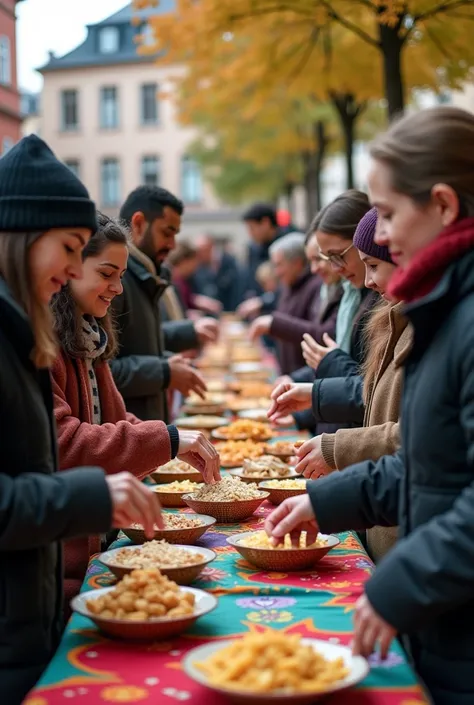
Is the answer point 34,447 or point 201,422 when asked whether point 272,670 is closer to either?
point 34,447

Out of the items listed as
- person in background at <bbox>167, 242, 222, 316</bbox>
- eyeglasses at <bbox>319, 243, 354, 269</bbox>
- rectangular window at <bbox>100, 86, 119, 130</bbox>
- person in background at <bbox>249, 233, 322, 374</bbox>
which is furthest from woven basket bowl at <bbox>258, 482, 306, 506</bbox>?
rectangular window at <bbox>100, 86, 119, 130</bbox>

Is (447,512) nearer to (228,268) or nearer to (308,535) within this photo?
(308,535)

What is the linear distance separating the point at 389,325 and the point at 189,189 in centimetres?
4854

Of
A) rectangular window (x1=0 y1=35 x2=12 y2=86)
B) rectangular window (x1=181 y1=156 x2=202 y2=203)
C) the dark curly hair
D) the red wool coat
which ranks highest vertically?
rectangular window (x1=181 y1=156 x2=202 y2=203)

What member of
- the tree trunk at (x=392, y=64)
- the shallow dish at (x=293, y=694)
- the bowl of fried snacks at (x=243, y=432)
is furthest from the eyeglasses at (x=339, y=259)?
the tree trunk at (x=392, y=64)

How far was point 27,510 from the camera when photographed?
85.2 inches

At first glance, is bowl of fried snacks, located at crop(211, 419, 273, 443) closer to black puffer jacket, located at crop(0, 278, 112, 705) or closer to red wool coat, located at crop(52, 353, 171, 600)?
red wool coat, located at crop(52, 353, 171, 600)

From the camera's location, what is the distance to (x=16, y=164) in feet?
7.93

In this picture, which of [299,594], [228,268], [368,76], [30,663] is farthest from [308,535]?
[228,268]

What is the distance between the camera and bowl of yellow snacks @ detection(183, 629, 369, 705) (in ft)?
6.21

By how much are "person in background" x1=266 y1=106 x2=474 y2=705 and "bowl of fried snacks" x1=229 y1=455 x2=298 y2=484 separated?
1.80 metres

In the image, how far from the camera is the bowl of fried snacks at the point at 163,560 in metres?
2.69

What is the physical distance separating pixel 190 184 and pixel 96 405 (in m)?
48.1

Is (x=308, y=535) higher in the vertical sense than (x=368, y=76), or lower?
lower
